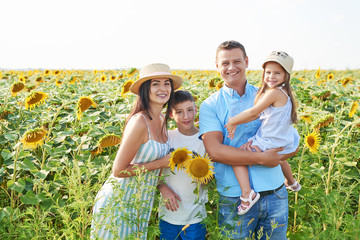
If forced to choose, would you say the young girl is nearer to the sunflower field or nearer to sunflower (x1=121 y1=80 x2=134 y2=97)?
the sunflower field

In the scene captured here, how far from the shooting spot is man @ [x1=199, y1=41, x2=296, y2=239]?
215 centimetres

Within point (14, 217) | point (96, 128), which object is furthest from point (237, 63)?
point (14, 217)

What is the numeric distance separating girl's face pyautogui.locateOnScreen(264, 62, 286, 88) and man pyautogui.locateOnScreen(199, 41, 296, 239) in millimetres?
146

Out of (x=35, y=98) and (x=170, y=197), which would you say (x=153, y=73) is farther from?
(x=35, y=98)

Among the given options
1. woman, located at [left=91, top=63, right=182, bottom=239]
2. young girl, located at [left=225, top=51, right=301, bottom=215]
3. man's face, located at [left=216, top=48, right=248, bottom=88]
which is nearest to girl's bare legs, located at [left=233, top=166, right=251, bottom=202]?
young girl, located at [left=225, top=51, right=301, bottom=215]

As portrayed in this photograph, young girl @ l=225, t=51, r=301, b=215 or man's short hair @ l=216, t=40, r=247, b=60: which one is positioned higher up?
man's short hair @ l=216, t=40, r=247, b=60

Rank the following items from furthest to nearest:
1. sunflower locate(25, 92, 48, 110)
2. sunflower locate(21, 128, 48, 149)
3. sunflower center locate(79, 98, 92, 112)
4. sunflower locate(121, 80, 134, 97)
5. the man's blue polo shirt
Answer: sunflower locate(121, 80, 134, 97)
sunflower locate(25, 92, 48, 110)
sunflower center locate(79, 98, 92, 112)
sunflower locate(21, 128, 48, 149)
the man's blue polo shirt

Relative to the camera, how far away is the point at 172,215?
7.57 feet

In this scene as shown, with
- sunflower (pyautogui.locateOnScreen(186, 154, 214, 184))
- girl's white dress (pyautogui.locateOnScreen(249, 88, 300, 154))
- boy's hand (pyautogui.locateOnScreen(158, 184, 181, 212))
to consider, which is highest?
girl's white dress (pyautogui.locateOnScreen(249, 88, 300, 154))

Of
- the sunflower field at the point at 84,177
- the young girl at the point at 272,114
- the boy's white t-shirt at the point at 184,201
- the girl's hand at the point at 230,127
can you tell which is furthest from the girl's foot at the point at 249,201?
the girl's hand at the point at 230,127

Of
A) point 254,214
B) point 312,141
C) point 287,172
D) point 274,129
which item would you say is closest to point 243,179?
point 254,214

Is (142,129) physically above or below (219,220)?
above

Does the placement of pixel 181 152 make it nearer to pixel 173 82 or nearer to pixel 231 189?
pixel 231 189

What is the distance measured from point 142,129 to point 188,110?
0.45 meters
